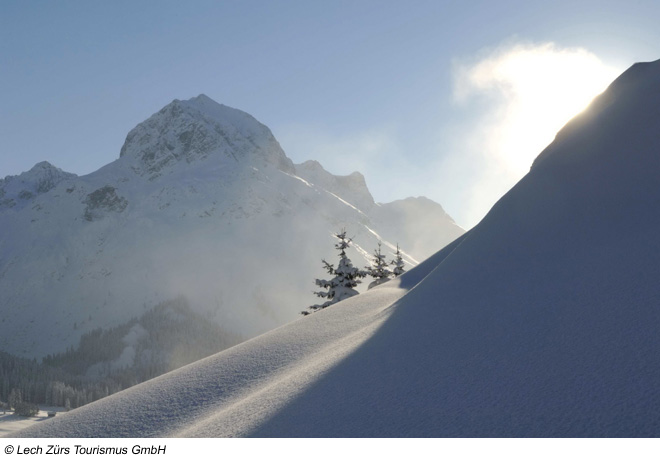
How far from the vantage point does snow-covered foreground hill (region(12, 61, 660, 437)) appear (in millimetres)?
4656

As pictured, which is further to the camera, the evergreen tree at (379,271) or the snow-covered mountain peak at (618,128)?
the evergreen tree at (379,271)

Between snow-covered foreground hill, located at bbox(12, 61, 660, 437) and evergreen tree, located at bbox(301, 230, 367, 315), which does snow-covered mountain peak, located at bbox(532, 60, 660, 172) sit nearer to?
snow-covered foreground hill, located at bbox(12, 61, 660, 437)

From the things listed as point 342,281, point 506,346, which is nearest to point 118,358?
point 342,281

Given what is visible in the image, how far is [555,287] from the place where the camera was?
A: 23.8 feet

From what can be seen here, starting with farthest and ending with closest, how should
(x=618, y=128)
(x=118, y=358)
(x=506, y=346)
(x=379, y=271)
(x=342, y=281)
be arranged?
(x=118, y=358)
(x=379, y=271)
(x=342, y=281)
(x=618, y=128)
(x=506, y=346)

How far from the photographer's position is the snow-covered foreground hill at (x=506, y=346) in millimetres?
4656

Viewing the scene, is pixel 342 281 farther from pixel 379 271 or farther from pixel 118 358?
pixel 118 358

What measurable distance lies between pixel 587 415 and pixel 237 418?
14.8 feet

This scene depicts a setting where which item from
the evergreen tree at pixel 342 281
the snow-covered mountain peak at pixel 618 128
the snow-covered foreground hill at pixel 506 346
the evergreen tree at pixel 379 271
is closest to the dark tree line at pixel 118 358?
the evergreen tree at pixel 379 271

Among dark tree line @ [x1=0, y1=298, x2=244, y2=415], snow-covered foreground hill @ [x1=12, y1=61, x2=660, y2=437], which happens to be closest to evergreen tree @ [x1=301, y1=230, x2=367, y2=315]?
snow-covered foreground hill @ [x1=12, y1=61, x2=660, y2=437]

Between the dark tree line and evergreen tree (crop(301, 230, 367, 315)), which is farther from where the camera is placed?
the dark tree line

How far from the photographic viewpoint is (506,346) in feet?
19.9

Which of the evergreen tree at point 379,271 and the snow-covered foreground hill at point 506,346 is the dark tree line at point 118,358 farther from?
the snow-covered foreground hill at point 506,346
